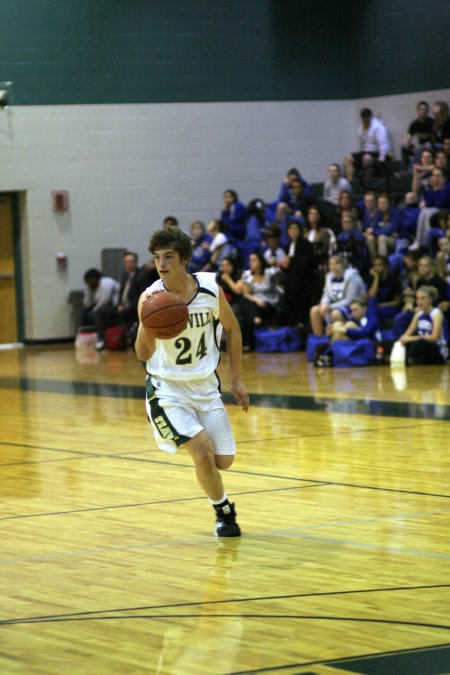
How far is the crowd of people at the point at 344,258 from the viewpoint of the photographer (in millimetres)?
15453

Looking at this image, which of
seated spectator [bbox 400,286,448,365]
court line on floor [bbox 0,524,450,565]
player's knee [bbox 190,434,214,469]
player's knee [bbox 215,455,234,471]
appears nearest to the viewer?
court line on floor [bbox 0,524,450,565]

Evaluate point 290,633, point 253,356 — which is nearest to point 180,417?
point 290,633

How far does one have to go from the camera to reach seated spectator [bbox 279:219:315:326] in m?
17.4

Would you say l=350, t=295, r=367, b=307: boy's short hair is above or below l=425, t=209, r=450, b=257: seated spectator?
below

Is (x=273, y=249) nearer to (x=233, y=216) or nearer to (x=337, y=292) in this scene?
(x=233, y=216)

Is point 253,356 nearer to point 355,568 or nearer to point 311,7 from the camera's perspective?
point 311,7

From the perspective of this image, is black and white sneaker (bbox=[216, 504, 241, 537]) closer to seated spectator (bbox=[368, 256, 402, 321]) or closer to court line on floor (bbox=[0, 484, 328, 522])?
court line on floor (bbox=[0, 484, 328, 522])

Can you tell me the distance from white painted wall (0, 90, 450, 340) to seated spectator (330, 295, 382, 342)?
6.53 meters

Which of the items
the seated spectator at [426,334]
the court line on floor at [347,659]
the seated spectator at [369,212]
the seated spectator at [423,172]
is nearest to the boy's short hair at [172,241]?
the court line on floor at [347,659]

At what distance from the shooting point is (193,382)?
6215 mm

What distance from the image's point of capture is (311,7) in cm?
2256

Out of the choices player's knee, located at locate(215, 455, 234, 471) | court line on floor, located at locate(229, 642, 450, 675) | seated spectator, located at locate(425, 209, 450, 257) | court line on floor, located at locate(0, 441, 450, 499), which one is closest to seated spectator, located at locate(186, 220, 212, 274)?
seated spectator, located at locate(425, 209, 450, 257)

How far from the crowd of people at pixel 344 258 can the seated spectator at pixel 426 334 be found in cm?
1

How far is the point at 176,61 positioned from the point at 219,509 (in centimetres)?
1608
